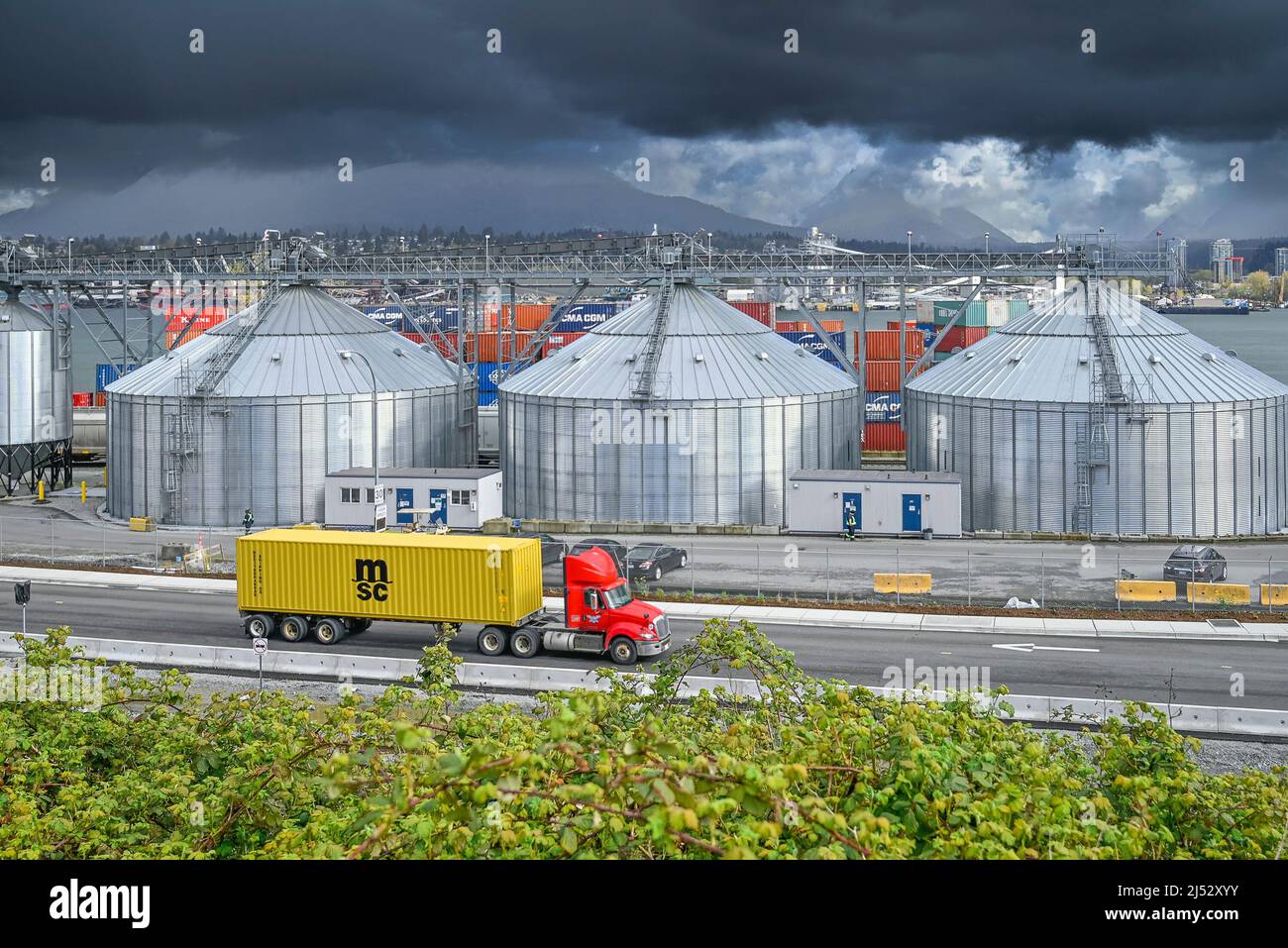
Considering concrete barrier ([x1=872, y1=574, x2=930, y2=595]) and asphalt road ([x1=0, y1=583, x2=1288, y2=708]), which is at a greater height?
concrete barrier ([x1=872, y1=574, x2=930, y2=595])

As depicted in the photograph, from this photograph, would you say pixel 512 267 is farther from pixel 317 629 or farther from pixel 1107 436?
pixel 317 629

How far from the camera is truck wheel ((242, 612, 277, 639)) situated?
42188mm

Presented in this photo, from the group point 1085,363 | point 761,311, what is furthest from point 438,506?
point 761,311

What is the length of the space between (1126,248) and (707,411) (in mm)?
23420

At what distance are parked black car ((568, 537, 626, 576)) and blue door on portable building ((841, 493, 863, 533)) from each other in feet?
34.0

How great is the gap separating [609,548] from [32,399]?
46123 millimetres

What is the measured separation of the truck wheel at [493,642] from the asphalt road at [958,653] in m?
0.24

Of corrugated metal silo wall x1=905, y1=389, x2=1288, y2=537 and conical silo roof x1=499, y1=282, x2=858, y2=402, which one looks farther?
conical silo roof x1=499, y1=282, x2=858, y2=402

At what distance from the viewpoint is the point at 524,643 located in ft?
130

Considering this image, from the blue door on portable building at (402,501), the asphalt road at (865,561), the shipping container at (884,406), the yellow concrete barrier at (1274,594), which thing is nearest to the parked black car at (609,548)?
the asphalt road at (865,561)

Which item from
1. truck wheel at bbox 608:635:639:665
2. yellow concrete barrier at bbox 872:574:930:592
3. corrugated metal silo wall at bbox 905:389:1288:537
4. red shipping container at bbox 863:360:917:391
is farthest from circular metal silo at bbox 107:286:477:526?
red shipping container at bbox 863:360:917:391

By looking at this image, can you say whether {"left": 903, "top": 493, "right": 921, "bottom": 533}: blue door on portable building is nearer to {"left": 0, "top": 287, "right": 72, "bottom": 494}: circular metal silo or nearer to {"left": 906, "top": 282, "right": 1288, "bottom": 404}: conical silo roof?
{"left": 906, "top": 282, "right": 1288, "bottom": 404}: conical silo roof

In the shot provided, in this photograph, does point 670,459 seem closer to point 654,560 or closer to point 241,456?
point 654,560

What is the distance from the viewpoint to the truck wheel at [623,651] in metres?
39.4
